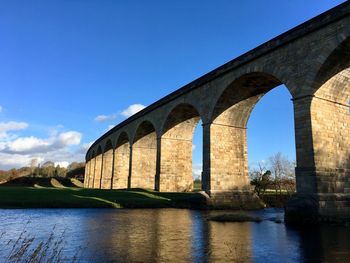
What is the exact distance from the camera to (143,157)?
35.2 meters

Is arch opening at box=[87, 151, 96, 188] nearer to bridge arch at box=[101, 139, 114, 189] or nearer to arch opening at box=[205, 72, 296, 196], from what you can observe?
bridge arch at box=[101, 139, 114, 189]

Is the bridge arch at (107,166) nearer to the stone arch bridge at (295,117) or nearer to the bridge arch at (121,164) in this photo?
the bridge arch at (121,164)

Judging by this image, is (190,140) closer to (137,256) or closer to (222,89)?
(222,89)

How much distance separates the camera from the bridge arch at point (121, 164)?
40062 millimetres

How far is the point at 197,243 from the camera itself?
26.7 feet

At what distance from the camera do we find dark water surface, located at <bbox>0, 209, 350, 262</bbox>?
257 inches

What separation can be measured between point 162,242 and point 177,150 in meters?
21.2

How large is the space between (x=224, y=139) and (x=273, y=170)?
110 feet

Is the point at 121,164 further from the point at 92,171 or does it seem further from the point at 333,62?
the point at 333,62

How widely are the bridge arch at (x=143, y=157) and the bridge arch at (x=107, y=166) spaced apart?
11632 millimetres

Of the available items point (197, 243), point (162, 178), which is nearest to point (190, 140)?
point (162, 178)

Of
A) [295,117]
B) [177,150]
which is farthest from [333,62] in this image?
[177,150]

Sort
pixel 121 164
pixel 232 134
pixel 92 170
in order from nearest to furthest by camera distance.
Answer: pixel 232 134 < pixel 121 164 < pixel 92 170

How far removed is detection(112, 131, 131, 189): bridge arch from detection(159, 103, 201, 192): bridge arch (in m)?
11.1
